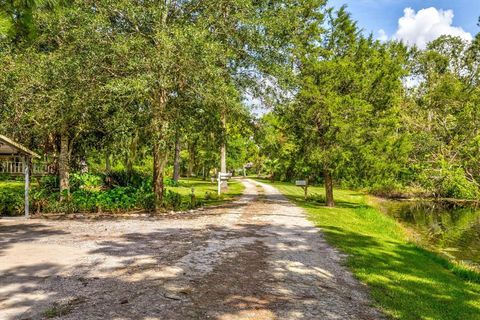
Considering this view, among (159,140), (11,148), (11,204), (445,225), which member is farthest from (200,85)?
(445,225)

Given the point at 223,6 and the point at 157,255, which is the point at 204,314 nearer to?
the point at 157,255

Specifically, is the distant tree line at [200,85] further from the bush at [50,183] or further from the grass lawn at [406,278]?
the grass lawn at [406,278]

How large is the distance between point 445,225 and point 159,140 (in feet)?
51.4

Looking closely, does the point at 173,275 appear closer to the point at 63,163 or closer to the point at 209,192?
the point at 63,163

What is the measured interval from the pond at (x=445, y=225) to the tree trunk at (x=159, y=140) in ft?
34.5

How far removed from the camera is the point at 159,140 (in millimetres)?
14578

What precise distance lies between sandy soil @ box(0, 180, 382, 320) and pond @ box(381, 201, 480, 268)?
17.5ft

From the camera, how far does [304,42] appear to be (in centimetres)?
2055

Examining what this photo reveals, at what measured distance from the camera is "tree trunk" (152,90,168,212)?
48.2ft

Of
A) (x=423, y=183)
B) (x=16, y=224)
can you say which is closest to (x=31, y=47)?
(x=16, y=224)

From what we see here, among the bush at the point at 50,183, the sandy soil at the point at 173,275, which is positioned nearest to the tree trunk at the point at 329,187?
the sandy soil at the point at 173,275

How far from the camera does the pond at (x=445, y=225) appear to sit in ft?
46.6

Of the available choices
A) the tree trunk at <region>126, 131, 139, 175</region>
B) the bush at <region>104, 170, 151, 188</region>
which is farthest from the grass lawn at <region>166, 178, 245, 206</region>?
the tree trunk at <region>126, 131, 139, 175</region>

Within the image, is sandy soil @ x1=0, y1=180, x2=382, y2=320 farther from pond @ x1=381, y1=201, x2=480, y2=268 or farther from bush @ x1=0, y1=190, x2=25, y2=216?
pond @ x1=381, y1=201, x2=480, y2=268
